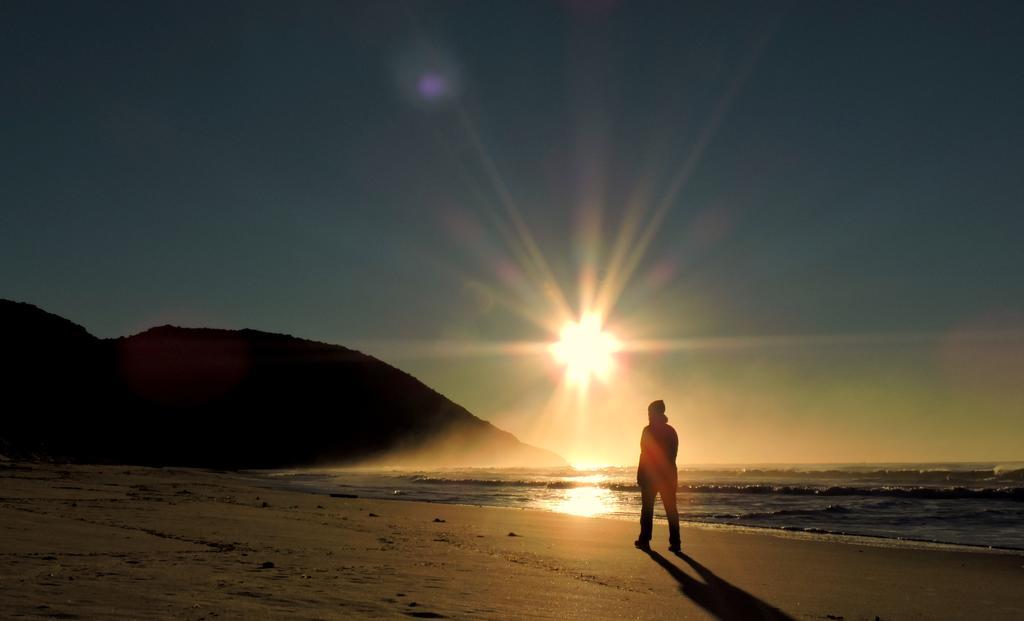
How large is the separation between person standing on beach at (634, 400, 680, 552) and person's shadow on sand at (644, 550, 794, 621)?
2.40 meters

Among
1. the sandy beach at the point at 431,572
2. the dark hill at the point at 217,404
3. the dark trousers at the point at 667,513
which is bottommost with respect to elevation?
the sandy beach at the point at 431,572

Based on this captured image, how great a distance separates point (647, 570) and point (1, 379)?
58.3 m

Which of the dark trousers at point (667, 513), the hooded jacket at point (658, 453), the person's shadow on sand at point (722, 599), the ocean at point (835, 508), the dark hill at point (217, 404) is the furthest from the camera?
the dark hill at point (217, 404)

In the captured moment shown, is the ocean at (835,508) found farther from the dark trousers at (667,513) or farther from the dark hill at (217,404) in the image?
the dark hill at (217,404)

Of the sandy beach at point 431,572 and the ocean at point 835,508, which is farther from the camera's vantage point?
the ocean at point 835,508

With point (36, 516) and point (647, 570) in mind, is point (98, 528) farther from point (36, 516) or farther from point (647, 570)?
point (647, 570)

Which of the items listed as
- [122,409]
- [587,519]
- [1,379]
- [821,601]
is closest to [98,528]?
[821,601]

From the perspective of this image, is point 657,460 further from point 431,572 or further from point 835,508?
point 835,508

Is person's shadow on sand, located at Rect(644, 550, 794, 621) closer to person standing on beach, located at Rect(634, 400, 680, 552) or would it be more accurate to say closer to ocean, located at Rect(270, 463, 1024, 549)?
person standing on beach, located at Rect(634, 400, 680, 552)

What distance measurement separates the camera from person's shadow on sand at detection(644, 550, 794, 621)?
5.81 meters

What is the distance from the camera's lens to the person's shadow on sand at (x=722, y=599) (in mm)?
5812

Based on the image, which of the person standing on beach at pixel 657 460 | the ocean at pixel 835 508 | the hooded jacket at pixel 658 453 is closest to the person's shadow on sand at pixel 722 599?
the person standing on beach at pixel 657 460

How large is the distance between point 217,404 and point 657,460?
89.4 metres

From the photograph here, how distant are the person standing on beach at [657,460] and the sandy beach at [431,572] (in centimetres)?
71
